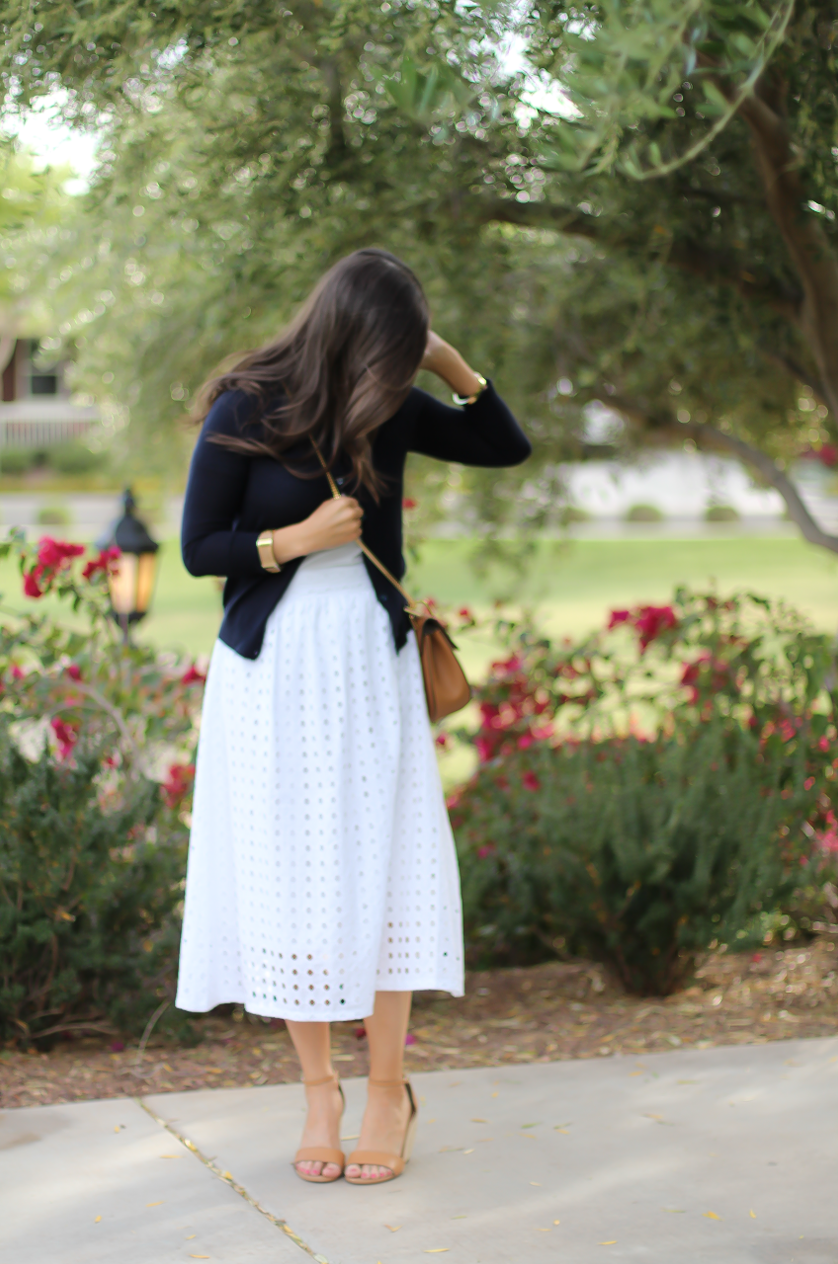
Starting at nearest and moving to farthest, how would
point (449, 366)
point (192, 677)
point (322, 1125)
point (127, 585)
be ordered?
point (322, 1125), point (449, 366), point (192, 677), point (127, 585)

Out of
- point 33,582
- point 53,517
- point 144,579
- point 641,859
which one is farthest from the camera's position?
point 53,517

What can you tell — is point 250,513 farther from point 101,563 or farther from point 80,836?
point 101,563

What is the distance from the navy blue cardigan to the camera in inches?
101

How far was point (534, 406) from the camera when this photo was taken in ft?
18.2

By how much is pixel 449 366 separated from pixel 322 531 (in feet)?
1.66

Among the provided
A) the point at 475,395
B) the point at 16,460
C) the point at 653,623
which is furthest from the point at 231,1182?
the point at 16,460

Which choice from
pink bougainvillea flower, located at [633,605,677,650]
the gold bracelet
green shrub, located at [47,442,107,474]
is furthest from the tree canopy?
green shrub, located at [47,442,107,474]

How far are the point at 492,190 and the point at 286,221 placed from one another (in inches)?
26.2

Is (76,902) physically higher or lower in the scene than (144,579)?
lower

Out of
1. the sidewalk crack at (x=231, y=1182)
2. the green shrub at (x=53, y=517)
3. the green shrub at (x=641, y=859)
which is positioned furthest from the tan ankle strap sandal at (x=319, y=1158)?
the green shrub at (x=53, y=517)

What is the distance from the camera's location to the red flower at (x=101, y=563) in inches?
154

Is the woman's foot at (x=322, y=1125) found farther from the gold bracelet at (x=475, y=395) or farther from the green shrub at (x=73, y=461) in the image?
the green shrub at (x=73, y=461)

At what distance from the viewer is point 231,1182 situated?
2.54 m

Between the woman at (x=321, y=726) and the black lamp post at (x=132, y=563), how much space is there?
2322 mm
